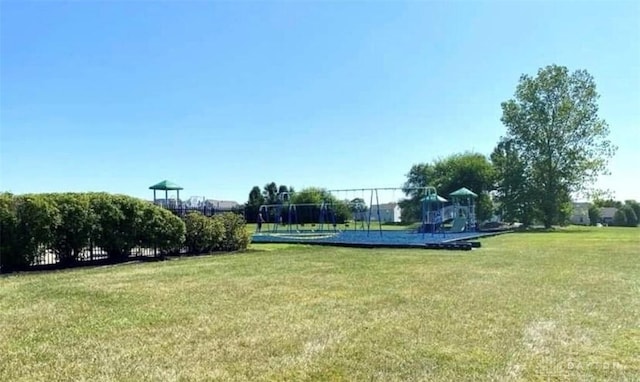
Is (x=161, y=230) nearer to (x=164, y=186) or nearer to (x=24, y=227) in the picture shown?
(x=24, y=227)

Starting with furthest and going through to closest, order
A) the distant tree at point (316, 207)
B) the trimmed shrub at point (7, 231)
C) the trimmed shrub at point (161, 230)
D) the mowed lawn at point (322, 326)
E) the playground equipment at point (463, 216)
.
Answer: the distant tree at point (316, 207) < the playground equipment at point (463, 216) < the trimmed shrub at point (161, 230) < the trimmed shrub at point (7, 231) < the mowed lawn at point (322, 326)

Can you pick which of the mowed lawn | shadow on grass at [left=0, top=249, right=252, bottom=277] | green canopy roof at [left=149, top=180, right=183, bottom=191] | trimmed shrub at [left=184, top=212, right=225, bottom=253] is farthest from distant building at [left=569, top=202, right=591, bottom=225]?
shadow on grass at [left=0, top=249, right=252, bottom=277]

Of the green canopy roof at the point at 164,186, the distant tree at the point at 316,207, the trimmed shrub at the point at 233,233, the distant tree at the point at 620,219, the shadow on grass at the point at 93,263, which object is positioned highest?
the green canopy roof at the point at 164,186

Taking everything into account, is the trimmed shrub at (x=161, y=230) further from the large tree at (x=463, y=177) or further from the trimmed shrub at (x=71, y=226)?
the large tree at (x=463, y=177)

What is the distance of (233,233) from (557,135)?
91.1 feet

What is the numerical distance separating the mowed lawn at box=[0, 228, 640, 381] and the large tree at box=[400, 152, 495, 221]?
97.1ft

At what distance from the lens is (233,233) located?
14883 millimetres

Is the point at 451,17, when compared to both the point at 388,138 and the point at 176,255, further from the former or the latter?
the point at 388,138

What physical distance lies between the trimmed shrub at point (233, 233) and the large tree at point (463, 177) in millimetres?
23177

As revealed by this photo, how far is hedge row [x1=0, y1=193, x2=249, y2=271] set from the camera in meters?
9.71

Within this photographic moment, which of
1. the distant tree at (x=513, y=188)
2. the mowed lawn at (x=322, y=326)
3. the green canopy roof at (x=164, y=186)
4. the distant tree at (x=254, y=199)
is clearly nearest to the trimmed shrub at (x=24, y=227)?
the mowed lawn at (x=322, y=326)

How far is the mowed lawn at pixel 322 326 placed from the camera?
3584 millimetres

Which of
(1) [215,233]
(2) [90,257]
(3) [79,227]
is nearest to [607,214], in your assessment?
(1) [215,233]

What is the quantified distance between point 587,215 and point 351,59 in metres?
47.0
